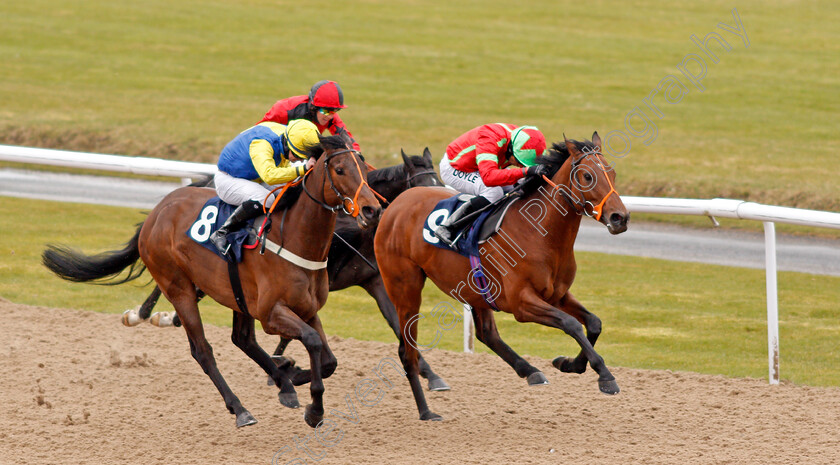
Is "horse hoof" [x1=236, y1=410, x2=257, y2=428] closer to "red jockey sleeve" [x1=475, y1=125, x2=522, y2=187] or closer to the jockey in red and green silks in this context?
the jockey in red and green silks

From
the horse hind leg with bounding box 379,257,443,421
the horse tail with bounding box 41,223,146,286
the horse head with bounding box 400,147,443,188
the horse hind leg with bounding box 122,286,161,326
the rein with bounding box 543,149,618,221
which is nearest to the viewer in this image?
the rein with bounding box 543,149,618,221

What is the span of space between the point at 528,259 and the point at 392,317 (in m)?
1.38

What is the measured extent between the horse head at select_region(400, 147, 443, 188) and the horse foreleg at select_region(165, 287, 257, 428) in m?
1.58

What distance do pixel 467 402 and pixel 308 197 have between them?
5.40 ft

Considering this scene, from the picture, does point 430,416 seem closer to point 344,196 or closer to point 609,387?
point 609,387

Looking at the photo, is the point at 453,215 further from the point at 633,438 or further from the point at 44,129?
the point at 44,129

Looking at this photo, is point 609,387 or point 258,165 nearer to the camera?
point 609,387

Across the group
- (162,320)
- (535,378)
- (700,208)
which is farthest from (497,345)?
(162,320)

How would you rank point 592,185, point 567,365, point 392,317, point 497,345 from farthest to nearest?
point 392,317
point 497,345
point 567,365
point 592,185

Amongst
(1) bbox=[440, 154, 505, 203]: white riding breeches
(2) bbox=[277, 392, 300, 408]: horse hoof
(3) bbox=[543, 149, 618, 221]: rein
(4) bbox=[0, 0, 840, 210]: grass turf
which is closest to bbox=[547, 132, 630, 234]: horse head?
(3) bbox=[543, 149, 618, 221]: rein

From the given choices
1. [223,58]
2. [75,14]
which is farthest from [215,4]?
[223,58]

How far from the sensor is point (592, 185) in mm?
5094

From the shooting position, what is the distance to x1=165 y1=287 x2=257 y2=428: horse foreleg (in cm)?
558

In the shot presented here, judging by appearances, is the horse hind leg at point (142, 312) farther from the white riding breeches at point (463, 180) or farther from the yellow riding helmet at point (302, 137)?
the white riding breeches at point (463, 180)
